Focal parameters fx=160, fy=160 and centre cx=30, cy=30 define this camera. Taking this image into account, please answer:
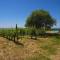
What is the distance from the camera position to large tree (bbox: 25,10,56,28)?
1590 inches

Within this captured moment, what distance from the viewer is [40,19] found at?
4059cm

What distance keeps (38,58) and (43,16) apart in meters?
29.0

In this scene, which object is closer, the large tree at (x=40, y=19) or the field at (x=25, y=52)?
the field at (x=25, y=52)

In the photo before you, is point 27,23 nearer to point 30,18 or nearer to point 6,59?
point 30,18

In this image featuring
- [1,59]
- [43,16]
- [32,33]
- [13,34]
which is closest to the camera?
[1,59]

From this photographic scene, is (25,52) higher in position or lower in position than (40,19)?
lower

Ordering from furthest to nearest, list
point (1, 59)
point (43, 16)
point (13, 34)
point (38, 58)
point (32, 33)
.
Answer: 1. point (43, 16)
2. point (32, 33)
3. point (13, 34)
4. point (38, 58)
5. point (1, 59)

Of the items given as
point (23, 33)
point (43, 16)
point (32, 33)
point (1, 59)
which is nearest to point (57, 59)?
point (1, 59)

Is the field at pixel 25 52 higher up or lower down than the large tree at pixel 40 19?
lower down

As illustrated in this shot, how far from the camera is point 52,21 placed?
1649 inches

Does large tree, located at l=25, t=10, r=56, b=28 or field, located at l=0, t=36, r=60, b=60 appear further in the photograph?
large tree, located at l=25, t=10, r=56, b=28

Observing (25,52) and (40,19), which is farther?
(40,19)

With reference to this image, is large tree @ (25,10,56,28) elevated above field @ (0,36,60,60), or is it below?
above

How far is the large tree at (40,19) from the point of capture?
40375 mm
